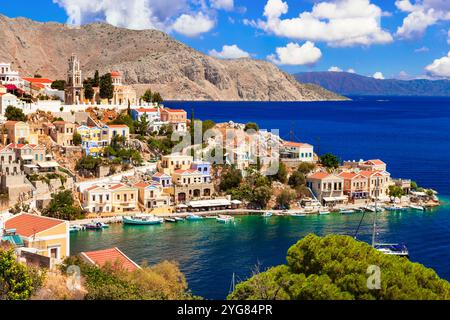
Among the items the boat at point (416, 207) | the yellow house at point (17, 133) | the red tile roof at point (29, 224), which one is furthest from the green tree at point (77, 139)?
the boat at point (416, 207)

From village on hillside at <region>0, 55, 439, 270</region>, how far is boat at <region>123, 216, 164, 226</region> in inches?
39.8

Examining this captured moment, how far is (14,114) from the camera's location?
147 feet

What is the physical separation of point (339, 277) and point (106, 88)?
4194cm

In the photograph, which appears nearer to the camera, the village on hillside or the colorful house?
the village on hillside

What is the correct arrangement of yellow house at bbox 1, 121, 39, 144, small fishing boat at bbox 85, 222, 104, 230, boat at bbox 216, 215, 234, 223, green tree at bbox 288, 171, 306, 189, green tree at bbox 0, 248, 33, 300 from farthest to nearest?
1. green tree at bbox 288, 171, 306, 189
2. yellow house at bbox 1, 121, 39, 144
3. boat at bbox 216, 215, 234, 223
4. small fishing boat at bbox 85, 222, 104, 230
5. green tree at bbox 0, 248, 33, 300

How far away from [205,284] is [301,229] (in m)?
12.7

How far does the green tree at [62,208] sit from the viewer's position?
3606cm

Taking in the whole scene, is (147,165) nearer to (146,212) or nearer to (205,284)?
(146,212)

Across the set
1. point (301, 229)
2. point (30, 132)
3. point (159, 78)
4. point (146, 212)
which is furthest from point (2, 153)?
point (159, 78)

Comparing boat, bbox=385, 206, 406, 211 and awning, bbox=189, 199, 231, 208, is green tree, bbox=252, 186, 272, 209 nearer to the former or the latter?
awning, bbox=189, 199, 231, 208

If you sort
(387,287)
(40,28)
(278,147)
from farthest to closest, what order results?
(40,28) → (278,147) → (387,287)

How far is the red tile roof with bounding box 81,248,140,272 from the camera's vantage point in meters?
18.7

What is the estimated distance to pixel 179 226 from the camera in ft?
122

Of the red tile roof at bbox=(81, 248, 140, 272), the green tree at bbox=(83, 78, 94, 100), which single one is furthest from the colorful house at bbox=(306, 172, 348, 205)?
the red tile roof at bbox=(81, 248, 140, 272)
